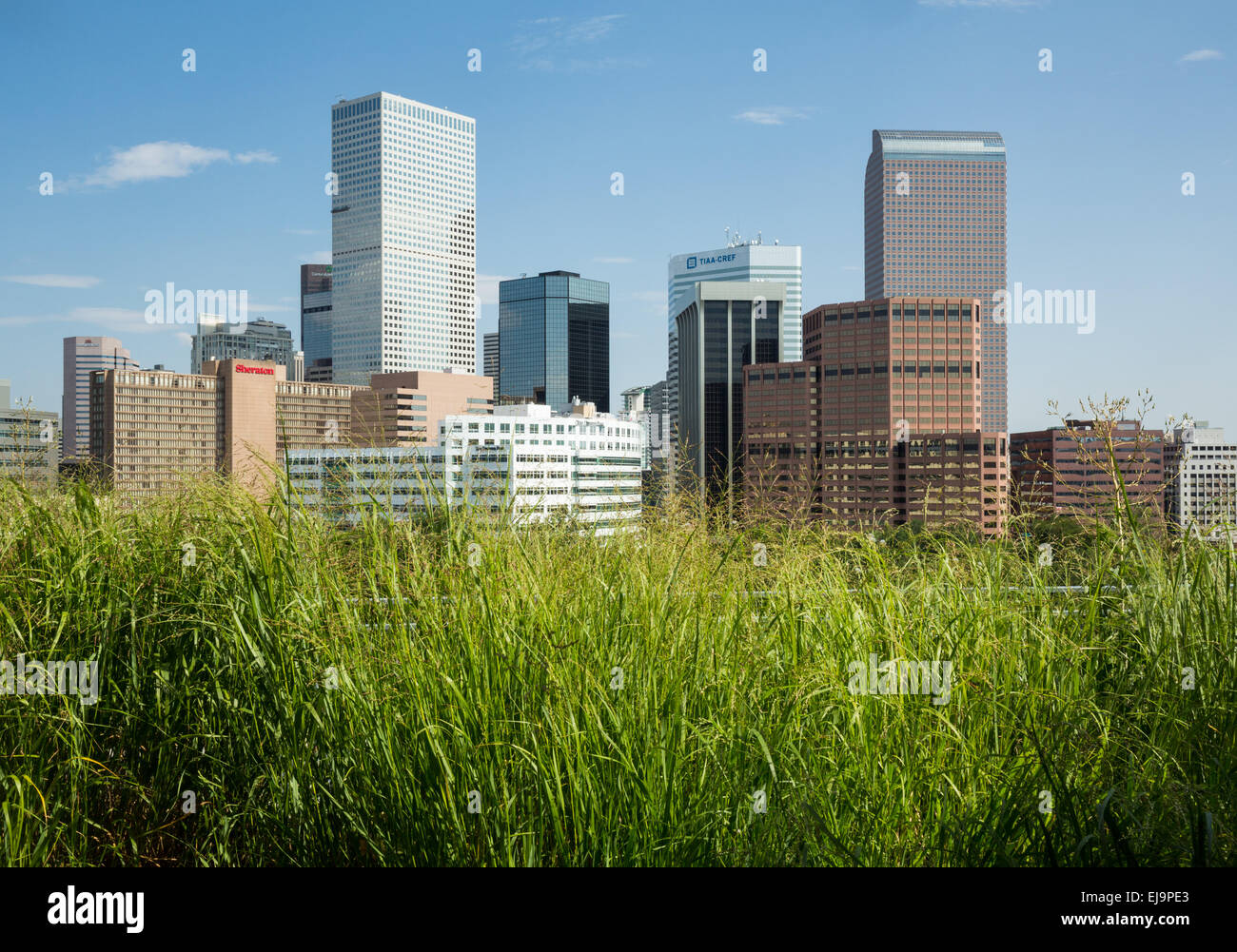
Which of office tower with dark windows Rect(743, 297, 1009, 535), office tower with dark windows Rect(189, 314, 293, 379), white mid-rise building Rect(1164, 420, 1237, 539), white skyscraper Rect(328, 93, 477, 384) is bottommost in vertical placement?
white mid-rise building Rect(1164, 420, 1237, 539)

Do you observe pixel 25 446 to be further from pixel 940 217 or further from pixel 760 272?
pixel 760 272

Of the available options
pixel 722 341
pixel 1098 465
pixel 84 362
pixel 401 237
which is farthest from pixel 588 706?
pixel 401 237

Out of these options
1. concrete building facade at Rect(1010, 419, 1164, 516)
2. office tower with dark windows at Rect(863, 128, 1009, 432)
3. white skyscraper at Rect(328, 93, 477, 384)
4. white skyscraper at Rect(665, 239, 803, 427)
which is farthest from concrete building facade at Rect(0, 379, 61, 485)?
white skyscraper at Rect(665, 239, 803, 427)

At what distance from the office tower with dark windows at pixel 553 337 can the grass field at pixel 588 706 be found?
18724 cm

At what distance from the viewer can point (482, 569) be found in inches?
109

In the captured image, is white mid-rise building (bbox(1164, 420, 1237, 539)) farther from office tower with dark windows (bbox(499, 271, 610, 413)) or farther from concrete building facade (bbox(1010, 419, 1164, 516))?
office tower with dark windows (bbox(499, 271, 610, 413))

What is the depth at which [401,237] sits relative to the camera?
146500 mm

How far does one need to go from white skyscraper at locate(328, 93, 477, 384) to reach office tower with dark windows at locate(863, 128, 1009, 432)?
7687cm

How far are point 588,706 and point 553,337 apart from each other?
Result: 642 ft

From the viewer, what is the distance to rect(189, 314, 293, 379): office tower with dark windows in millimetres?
138125
